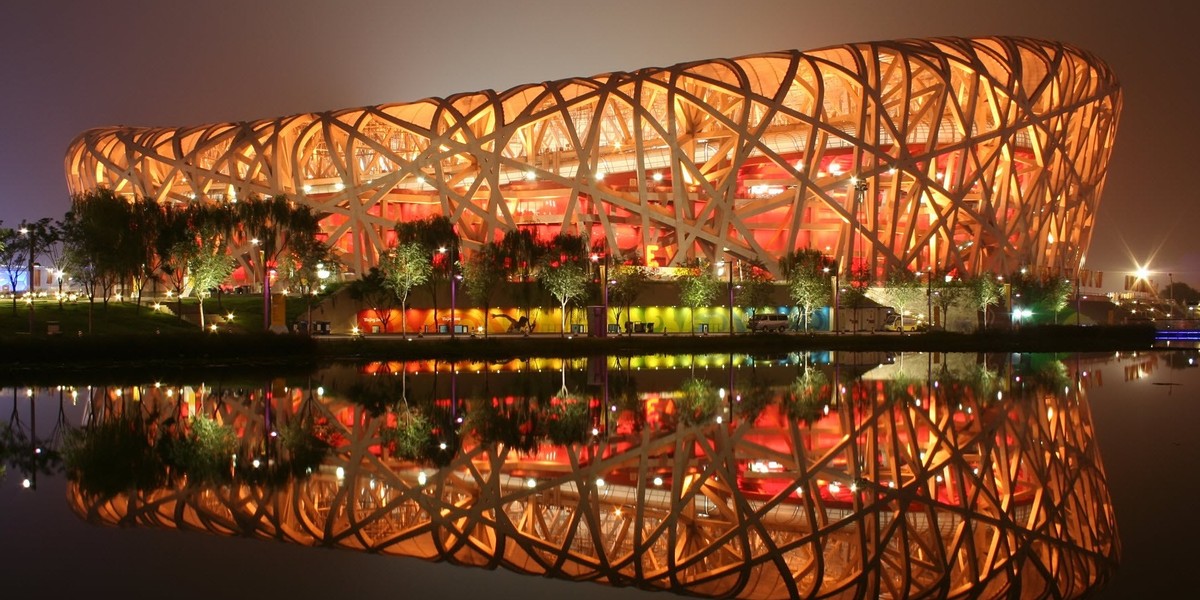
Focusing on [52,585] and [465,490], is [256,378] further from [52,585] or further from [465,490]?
[52,585]

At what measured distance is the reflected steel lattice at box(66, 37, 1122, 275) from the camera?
57.3 m

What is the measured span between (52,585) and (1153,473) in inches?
426

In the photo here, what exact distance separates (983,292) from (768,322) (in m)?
10.7

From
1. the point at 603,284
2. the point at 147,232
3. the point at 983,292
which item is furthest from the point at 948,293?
the point at 147,232

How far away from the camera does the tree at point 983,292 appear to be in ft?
169

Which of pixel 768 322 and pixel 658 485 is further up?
pixel 768 322

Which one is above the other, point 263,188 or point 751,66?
point 751,66

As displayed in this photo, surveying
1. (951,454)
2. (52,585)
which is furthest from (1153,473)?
(52,585)

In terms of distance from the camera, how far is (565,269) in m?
48.6

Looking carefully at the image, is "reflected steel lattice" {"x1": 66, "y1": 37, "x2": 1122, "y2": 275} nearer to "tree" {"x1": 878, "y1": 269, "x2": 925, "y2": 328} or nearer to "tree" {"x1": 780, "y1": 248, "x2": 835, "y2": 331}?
"tree" {"x1": 878, "y1": 269, "x2": 925, "y2": 328}

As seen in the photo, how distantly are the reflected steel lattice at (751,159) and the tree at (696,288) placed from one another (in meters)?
4.28

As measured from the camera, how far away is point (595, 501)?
32.8 feet

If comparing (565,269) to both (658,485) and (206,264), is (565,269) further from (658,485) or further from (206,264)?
(658,485)

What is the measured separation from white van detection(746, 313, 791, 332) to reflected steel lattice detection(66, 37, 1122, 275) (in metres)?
3.65
